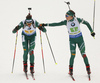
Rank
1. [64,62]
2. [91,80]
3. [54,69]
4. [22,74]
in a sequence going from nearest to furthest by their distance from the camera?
[91,80], [22,74], [54,69], [64,62]

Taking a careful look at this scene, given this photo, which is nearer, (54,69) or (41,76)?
(41,76)

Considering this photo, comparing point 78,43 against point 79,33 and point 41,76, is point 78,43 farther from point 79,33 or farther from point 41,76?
point 41,76

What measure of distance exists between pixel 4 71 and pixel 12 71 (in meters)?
0.33

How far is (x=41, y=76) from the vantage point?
246 inches

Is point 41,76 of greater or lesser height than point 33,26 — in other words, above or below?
below

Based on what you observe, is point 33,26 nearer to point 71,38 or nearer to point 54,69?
point 71,38

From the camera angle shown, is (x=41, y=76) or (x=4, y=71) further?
(x=4, y=71)

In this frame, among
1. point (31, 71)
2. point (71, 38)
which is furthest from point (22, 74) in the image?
point (71, 38)

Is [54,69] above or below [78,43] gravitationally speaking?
below

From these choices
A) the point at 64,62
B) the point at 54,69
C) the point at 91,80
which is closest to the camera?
the point at 91,80

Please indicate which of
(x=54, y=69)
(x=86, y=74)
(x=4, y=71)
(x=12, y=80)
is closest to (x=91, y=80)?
(x=86, y=74)

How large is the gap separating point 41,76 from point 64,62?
162cm

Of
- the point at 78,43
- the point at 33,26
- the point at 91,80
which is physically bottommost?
the point at 91,80

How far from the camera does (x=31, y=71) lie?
6273 mm
